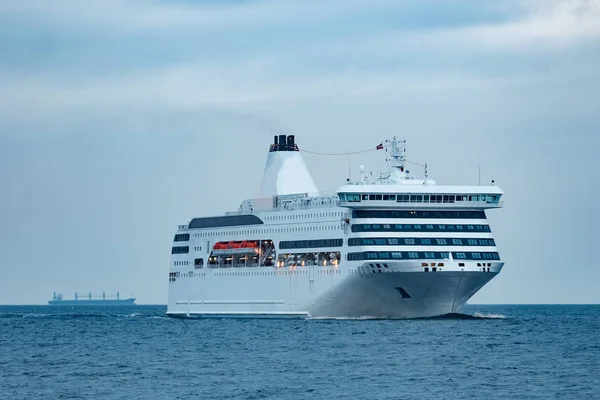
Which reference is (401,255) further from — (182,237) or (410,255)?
(182,237)

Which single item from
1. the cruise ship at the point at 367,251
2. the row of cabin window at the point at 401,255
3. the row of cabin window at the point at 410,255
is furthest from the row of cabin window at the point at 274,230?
the row of cabin window at the point at 401,255

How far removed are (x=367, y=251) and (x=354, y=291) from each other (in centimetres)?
326

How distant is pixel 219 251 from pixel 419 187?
22.7 m

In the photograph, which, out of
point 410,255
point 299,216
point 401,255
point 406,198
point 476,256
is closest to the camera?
point 410,255

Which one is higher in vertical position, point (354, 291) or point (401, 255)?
point (401, 255)

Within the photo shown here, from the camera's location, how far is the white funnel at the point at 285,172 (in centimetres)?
10781

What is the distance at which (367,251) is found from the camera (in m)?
86.3

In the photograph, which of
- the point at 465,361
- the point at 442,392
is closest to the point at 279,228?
the point at 465,361

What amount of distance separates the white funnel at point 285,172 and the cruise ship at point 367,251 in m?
5.55

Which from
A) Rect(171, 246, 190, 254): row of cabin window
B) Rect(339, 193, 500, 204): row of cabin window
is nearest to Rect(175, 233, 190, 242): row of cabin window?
Rect(171, 246, 190, 254): row of cabin window

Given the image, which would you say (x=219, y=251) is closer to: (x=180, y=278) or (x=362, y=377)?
(x=180, y=278)

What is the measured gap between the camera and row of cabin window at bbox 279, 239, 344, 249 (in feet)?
296

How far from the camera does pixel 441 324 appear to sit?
280 ft

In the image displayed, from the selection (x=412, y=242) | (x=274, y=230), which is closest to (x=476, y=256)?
(x=412, y=242)
